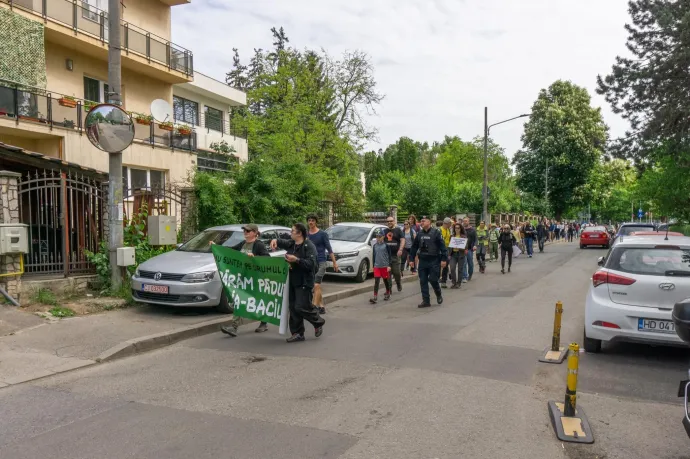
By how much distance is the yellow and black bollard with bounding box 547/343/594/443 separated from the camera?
4.57 m

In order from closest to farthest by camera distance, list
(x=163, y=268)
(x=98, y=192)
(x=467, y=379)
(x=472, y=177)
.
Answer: (x=467, y=379) → (x=163, y=268) → (x=98, y=192) → (x=472, y=177)

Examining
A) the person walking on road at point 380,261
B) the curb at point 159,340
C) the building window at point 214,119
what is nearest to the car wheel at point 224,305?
the curb at point 159,340

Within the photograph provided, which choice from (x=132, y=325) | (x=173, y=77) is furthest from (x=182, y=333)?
(x=173, y=77)

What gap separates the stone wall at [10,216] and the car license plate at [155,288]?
6.82 ft

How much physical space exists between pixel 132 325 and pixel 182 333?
1.01 metres

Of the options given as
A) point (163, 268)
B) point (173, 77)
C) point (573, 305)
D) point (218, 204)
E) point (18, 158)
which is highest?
point (173, 77)

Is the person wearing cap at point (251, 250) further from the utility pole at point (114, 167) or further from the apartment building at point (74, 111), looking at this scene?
the apartment building at point (74, 111)

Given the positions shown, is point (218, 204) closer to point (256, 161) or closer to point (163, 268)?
point (256, 161)

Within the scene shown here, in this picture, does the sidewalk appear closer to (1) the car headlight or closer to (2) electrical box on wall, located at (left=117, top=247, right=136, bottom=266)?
(1) the car headlight

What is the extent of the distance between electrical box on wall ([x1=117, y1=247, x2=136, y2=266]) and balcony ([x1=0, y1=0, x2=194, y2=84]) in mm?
10586

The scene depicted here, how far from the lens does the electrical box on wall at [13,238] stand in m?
9.24

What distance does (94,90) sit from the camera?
20.2 meters

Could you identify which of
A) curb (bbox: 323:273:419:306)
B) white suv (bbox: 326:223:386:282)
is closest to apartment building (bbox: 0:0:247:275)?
white suv (bbox: 326:223:386:282)

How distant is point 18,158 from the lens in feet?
36.4
